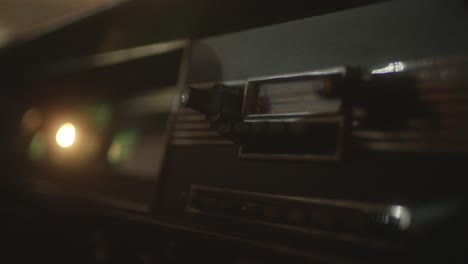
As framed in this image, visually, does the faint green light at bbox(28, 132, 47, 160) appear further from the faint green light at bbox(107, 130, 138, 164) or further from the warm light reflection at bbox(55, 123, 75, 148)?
the faint green light at bbox(107, 130, 138, 164)

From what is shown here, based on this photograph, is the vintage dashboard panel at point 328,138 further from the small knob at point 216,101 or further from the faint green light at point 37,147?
the faint green light at point 37,147

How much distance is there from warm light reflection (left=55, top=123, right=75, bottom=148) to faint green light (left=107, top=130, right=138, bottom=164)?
0.12 m

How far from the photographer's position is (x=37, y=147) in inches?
48.6

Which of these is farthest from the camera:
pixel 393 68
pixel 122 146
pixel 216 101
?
pixel 122 146

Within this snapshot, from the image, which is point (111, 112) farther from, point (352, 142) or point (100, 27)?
point (352, 142)

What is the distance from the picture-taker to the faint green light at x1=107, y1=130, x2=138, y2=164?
1.19m

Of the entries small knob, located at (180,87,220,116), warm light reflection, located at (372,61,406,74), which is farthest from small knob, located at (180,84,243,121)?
warm light reflection, located at (372,61,406,74)

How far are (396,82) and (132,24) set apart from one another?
590 millimetres

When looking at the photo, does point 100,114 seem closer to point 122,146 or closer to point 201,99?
point 122,146

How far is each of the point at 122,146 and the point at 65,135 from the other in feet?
0.58

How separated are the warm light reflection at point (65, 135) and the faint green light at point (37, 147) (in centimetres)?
5

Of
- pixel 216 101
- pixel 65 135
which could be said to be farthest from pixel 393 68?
pixel 65 135

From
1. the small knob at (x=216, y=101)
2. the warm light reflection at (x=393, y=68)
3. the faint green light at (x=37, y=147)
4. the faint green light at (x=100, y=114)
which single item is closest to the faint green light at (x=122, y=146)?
the faint green light at (x=100, y=114)

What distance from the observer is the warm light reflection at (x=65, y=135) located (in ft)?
3.94
